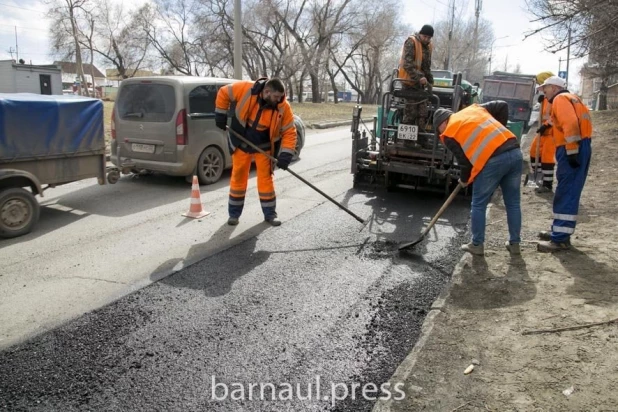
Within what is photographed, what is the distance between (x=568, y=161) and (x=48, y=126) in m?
5.67

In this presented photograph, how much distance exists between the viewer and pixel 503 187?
4840mm

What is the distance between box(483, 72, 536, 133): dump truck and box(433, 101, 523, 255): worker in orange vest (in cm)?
1373

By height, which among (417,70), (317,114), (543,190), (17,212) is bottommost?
(543,190)

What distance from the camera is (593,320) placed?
3.42 m

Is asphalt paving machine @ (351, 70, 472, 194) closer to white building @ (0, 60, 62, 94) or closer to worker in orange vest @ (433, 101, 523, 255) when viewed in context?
worker in orange vest @ (433, 101, 523, 255)

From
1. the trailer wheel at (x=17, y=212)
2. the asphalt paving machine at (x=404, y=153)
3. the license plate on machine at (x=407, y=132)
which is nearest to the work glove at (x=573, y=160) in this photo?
the asphalt paving machine at (x=404, y=153)

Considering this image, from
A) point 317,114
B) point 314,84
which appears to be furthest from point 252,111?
point 314,84

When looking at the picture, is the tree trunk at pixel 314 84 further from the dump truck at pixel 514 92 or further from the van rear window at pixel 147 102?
the van rear window at pixel 147 102

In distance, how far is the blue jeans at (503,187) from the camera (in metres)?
4.62

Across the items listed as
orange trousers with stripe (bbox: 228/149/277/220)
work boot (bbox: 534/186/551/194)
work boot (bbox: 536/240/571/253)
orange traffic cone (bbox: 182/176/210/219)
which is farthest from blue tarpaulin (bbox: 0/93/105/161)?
work boot (bbox: 534/186/551/194)

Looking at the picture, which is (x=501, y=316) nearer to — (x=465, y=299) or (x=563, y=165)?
(x=465, y=299)

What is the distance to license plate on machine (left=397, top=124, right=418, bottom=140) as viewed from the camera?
7.10 m

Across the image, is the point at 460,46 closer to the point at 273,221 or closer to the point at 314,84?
the point at 314,84

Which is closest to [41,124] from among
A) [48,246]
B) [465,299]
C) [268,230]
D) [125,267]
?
[48,246]
